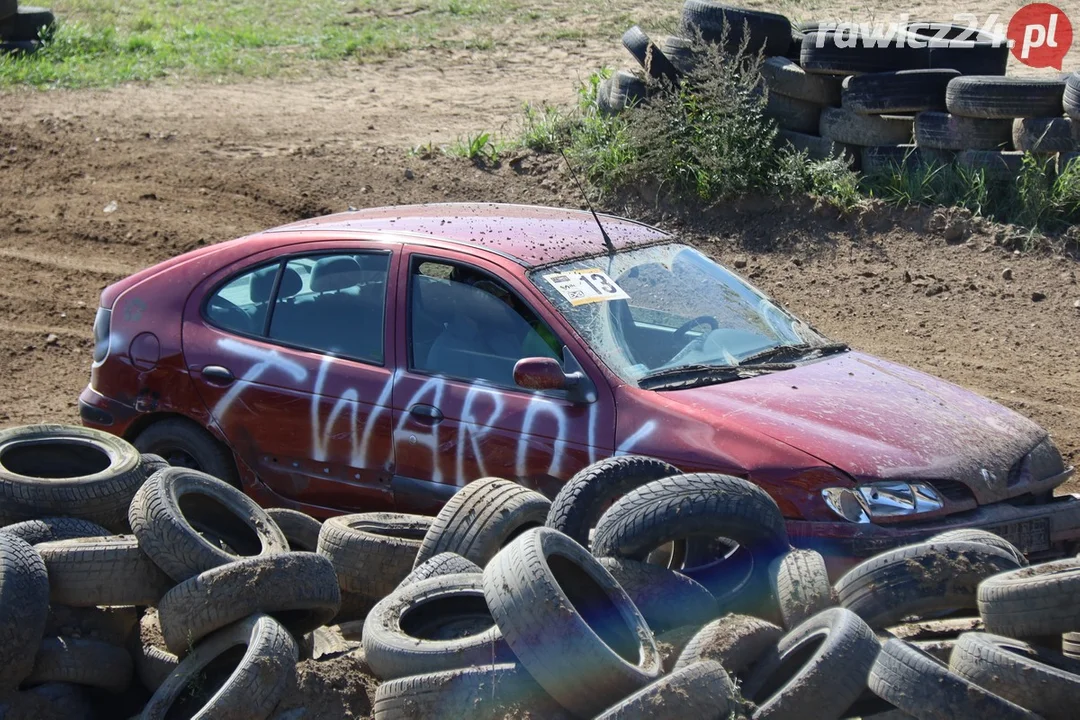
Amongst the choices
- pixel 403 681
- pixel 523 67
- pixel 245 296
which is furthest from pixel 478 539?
pixel 523 67

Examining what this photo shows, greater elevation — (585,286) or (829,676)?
(585,286)

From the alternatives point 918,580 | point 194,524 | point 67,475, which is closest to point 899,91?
point 918,580

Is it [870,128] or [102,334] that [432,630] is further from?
[870,128]

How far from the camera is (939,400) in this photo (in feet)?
18.1

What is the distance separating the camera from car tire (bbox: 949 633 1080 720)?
12.1 feet

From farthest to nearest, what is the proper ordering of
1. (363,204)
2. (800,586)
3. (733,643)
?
(363,204) → (800,586) → (733,643)

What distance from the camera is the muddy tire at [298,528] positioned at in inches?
220

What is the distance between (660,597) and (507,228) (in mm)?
2427

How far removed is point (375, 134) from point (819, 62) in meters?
5.85

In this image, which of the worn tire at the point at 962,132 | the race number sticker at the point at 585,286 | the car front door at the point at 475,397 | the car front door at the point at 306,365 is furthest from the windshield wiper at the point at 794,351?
the worn tire at the point at 962,132

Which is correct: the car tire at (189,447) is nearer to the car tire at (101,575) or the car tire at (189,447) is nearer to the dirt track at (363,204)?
the car tire at (101,575)

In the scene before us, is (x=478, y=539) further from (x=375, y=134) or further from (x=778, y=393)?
(x=375, y=134)

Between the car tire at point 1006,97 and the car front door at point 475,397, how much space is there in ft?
19.7

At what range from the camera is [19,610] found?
4312mm
